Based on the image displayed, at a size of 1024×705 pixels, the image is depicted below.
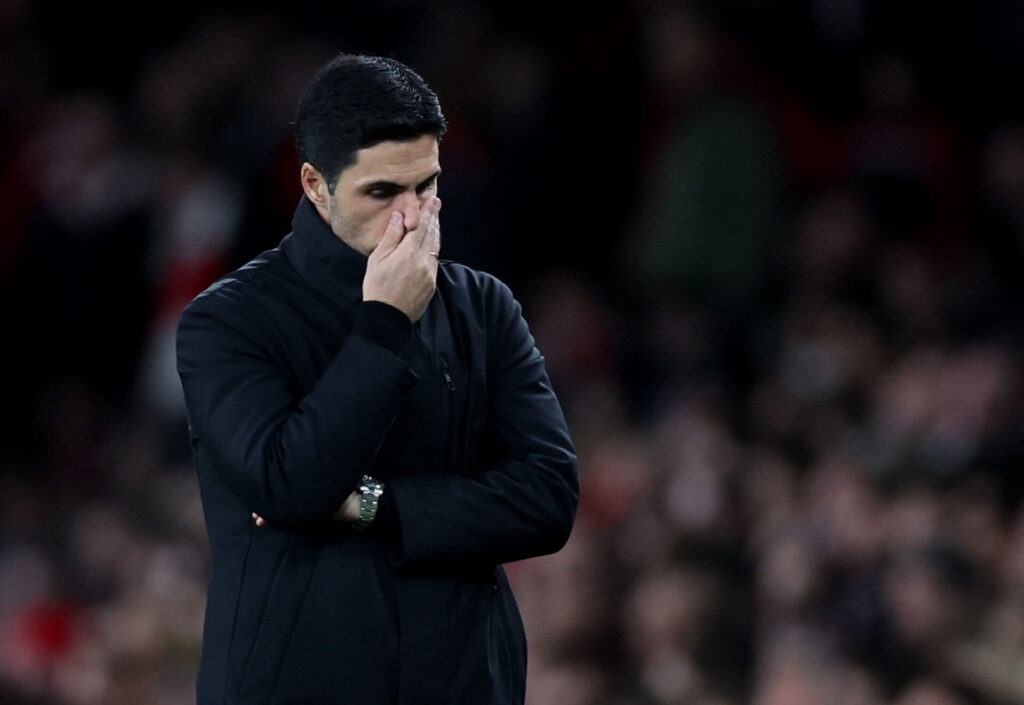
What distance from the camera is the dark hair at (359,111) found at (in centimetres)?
262

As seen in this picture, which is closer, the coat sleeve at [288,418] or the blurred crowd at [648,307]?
the coat sleeve at [288,418]

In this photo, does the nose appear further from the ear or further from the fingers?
the ear

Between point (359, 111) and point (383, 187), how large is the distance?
0.11 meters

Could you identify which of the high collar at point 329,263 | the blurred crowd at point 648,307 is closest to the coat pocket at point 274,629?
the high collar at point 329,263

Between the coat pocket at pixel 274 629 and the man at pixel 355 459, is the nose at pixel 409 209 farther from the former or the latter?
the coat pocket at pixel 274 629

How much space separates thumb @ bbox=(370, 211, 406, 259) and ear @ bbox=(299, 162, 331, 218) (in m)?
0.12

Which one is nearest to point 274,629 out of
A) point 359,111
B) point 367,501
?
point 367,501

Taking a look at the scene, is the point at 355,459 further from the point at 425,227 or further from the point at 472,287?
the point at 472,287

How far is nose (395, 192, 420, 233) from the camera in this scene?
2635 mm

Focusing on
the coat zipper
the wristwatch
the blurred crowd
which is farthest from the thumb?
the blurred crowd

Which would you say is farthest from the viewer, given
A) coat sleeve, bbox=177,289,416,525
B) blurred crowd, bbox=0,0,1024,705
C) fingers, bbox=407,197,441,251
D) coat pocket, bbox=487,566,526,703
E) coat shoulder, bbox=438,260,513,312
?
blurred crowd, bbox=0,0,1024,705

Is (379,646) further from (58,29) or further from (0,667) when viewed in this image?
(58,29)

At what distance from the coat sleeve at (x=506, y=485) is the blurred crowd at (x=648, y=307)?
7.12ft

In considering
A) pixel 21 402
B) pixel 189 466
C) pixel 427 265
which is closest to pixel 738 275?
Result: pixel 189 466
